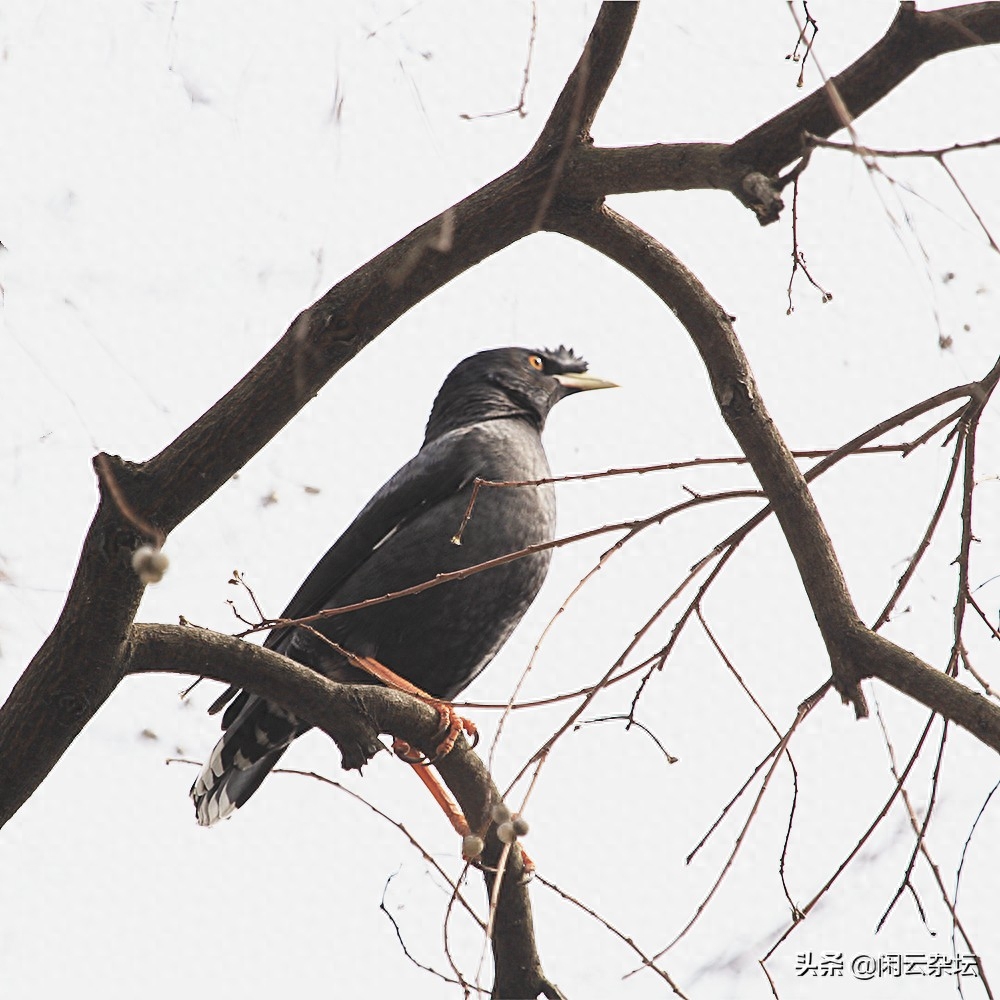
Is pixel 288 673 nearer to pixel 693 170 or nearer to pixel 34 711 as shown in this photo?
pixel 34 711

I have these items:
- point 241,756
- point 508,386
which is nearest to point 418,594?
point 241,756

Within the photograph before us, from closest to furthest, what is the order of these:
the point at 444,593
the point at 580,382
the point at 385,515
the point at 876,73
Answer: the point at 876,73 < the point at 444,593 < the point at 385,515 < the point at 580,382

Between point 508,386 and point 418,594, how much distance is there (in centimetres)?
127

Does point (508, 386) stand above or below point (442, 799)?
above

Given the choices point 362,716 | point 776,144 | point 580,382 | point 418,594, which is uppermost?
point 580,382

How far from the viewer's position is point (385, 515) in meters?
4.20

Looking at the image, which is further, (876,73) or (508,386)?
(508,386)

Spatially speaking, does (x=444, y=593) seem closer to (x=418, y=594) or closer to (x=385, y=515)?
(x=418, y=594)

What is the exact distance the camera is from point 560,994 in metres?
3.32

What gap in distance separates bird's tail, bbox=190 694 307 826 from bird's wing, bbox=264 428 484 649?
0.37 metres

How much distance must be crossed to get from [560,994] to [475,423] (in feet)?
6.86

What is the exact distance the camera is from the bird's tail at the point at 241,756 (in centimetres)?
395

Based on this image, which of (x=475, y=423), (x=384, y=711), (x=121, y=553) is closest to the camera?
(x=121, y=553)

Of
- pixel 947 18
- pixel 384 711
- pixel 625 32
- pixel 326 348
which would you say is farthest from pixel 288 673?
pixel 947 18
